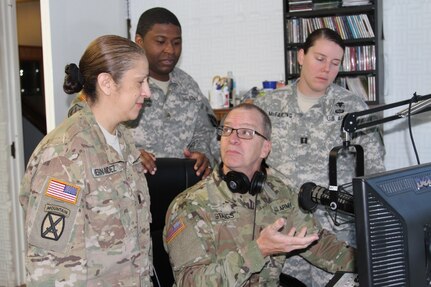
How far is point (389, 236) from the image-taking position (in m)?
0.97

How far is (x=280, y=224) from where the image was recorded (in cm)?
155

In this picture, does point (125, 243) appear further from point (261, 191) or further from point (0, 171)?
point (0, 171)

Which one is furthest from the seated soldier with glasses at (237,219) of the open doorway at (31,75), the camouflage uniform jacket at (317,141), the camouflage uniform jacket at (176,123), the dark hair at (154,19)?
the open doorway at (31,75)

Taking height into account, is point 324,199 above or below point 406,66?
below

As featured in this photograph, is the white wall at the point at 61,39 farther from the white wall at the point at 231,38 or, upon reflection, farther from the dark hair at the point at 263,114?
the dark hair at the point at 263,114

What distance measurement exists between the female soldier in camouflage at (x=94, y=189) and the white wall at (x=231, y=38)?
2.39 meters

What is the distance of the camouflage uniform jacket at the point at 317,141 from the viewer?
267 cm

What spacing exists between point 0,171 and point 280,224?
299 centimetres

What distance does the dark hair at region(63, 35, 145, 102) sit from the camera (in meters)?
1.66

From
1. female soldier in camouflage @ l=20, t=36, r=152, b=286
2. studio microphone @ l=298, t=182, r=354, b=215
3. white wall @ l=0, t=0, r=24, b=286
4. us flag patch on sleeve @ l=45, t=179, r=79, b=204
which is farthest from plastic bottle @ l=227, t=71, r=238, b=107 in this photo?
studio microphone @ l=298, t=182, r=354, b=215

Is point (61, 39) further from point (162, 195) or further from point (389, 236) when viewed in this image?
point (389, 236)

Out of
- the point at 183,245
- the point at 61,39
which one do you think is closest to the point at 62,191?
the point at 183,245

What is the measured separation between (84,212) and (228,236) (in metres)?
0.61

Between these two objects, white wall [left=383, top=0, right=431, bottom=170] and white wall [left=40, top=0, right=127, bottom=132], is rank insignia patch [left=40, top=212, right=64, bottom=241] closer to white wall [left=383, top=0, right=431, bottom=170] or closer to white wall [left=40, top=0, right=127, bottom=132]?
white wall [left=40, top=0, right=127, bottom=132]
